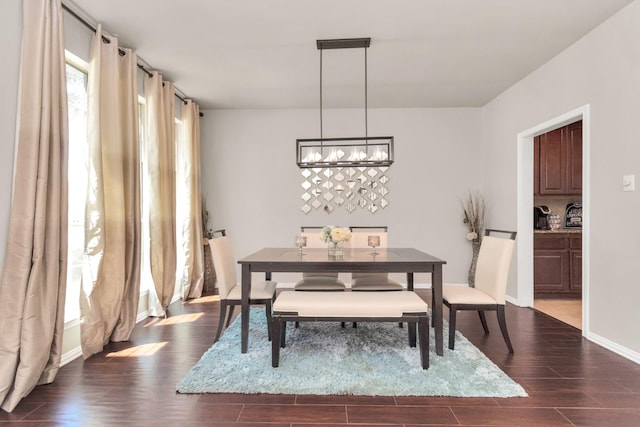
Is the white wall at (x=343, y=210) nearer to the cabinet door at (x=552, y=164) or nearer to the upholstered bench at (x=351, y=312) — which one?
the cabinet door at (x=552, y=164)

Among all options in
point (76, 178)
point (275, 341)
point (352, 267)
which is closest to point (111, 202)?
point (76, 178)

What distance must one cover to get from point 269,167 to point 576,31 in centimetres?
373

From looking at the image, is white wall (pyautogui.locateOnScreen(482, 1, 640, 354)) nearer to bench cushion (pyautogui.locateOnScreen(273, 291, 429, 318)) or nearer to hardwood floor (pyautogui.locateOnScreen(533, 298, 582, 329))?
hardwood floor (pyautogui.locateOnScreen(533, 298, 582, 329))

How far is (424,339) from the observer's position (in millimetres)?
2291

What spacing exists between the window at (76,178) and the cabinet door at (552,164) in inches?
197

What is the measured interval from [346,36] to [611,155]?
2.37 metres

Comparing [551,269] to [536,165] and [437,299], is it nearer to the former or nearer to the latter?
[536,165]

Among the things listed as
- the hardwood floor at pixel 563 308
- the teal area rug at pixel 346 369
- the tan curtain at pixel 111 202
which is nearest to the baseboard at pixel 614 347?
the hardwood floor at pixel 563 308

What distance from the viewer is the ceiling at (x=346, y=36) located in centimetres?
255

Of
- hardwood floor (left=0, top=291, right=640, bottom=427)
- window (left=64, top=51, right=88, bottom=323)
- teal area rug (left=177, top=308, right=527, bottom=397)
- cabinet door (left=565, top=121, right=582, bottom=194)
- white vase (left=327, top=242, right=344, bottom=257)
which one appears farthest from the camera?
cabinet door (left=565, top=121, right=582, bottom=194)

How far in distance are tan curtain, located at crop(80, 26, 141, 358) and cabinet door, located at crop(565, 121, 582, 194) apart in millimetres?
4980

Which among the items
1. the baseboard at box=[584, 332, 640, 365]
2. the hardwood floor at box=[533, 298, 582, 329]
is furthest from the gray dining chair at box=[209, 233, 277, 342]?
the hardwood floor at box=[533, 298, 582, 329]

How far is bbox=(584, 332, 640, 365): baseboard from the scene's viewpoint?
250cm

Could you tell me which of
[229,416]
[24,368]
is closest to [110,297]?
[24,368]
